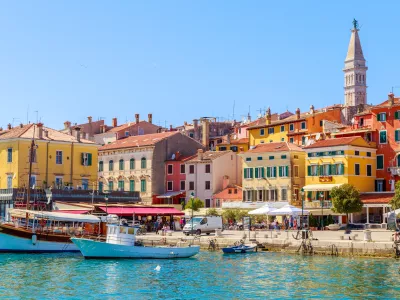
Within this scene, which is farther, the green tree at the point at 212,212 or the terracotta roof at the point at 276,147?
the terracotta roof at the point at 276,147

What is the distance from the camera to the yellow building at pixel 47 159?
66375mm

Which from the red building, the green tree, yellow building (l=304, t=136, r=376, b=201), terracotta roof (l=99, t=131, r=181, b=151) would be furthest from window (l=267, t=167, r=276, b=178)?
terracotta roof (l=99, t=131, r=181, b=151)

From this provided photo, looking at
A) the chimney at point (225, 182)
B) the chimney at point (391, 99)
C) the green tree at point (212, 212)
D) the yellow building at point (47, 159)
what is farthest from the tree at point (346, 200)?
the yellow building at point (47, 159)

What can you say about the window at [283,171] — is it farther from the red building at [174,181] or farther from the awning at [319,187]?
the red building at [174,181]

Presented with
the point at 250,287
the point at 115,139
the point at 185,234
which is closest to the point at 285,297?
the point at 250,287

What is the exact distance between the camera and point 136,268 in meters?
41.8

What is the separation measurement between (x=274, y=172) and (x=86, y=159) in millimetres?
18122

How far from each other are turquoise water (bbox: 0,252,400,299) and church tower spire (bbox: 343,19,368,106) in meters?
101

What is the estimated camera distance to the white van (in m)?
60.1

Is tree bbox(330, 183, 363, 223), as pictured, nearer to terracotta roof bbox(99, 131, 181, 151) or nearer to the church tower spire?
terracotta roof bbox(99, 131, 181, 151)

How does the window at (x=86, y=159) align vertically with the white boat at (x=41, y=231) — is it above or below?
above

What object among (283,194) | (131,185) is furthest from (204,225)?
(131,185)

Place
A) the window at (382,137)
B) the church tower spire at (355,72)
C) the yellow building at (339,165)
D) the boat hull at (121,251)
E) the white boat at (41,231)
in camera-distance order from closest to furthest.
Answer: the boat hull at (121,251) → the white boat at (41,231) → the yellow building at (339,165) → the window at (382,137) → the church tower spire at (355,72)

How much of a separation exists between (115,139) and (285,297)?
65.9 meters
